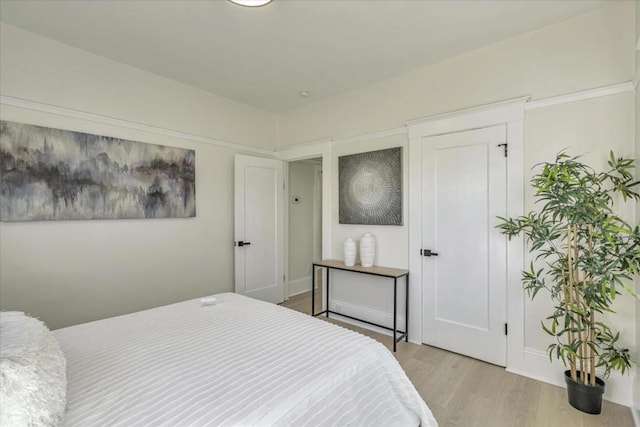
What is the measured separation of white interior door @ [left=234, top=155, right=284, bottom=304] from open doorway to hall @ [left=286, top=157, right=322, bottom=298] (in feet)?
1.35

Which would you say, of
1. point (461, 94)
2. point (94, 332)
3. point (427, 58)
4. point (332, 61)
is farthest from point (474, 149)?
point (94, 332)

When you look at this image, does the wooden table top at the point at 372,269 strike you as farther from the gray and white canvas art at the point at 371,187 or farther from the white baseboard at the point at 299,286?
the white baseboard at the point at 299,286

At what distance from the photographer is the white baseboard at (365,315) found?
130 inches

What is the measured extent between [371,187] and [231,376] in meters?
2.57

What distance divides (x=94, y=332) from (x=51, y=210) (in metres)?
1.49

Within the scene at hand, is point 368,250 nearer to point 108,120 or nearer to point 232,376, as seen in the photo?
point 232,376

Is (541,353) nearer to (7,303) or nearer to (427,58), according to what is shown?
(427,58)

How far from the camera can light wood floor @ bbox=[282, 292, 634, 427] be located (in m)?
1.91

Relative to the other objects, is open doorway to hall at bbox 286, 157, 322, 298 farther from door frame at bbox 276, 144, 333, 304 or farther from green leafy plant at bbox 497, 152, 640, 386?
green leafy plant at bbox 497, 152, 640, 386

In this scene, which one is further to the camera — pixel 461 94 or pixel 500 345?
Result: pixel 461 94

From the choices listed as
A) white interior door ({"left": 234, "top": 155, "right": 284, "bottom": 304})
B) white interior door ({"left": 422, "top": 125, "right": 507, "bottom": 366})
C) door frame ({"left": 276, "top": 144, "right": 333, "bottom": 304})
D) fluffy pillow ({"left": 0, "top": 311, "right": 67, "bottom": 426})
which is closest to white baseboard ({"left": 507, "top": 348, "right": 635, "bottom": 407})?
white interior door ({"left": 422, "top": 125, "right": 507, "bottom": 366})

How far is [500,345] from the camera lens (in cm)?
257

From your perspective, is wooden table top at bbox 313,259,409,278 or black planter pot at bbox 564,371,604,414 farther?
wooden table top at bbox 313,259,409,278

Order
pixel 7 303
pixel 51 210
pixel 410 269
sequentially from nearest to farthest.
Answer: pixel 7 303
pixel 51 210
pixel 410 269
